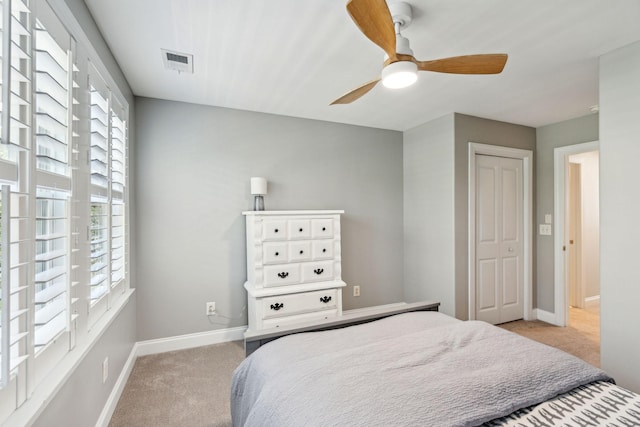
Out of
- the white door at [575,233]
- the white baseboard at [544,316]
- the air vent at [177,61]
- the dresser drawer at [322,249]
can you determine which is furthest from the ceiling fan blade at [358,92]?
the white door at [575,233]

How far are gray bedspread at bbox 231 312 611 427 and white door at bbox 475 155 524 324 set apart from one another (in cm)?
207

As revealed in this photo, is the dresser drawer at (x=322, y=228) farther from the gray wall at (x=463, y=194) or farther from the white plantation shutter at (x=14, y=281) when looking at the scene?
the white plantation shutter at (x=14, y=281)

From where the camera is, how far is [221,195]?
3203 mm

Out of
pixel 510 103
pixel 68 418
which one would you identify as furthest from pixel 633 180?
pixel 68 418

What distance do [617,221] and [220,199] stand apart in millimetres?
3206

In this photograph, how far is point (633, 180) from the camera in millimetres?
2012

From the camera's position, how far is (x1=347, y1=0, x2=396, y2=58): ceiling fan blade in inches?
50.1

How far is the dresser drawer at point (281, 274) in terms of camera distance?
9.74 feet

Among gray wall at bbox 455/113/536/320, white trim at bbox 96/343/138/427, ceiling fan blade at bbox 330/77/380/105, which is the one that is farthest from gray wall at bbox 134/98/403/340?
ceiling fan blade at bbox 330/77/380/105

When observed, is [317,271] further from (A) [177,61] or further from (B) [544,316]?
(B) [544,316]

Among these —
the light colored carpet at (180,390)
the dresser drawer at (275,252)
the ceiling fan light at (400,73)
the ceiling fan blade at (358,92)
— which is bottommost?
the light colored carpet at (180,390)

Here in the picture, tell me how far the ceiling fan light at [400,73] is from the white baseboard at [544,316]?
3.62 metres

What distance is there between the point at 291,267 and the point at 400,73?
80.7 inches

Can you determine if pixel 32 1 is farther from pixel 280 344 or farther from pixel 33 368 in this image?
pixel 280 344
